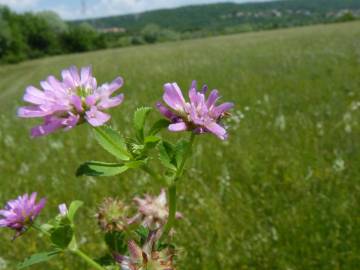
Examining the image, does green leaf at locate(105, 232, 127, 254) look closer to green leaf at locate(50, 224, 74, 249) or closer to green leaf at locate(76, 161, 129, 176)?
green leaf at locate(50, 224, 74, 249)

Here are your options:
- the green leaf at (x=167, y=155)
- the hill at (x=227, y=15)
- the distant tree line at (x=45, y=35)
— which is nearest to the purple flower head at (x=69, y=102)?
the green leaf at (x=167, y=155)

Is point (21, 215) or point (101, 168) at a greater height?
point (101, 168)

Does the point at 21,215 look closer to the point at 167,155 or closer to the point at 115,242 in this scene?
the point at 115,242

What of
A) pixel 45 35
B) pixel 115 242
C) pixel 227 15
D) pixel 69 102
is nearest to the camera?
pixel 69 102

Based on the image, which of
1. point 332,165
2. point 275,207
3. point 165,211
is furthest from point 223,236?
point 165,211

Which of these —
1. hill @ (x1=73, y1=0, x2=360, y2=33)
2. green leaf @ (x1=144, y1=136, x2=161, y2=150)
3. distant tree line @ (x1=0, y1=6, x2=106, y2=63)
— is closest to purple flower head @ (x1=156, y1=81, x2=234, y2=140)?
green leaf @ (x1=144, y1=136, x2=161, y2=150)

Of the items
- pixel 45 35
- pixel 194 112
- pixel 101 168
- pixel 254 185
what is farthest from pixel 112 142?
pixel 45 35
